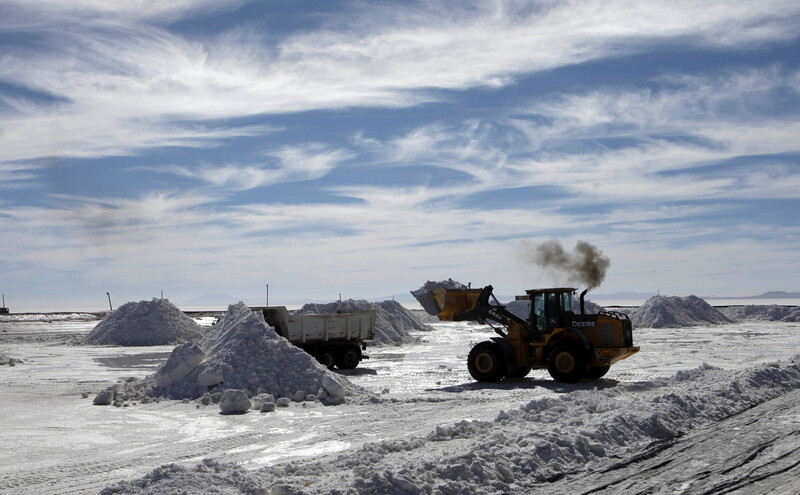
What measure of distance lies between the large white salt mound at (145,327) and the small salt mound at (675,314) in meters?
33.2

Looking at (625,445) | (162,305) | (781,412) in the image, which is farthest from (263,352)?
(162,305)

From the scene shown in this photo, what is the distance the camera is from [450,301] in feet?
63.8

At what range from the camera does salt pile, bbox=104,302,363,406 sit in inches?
615

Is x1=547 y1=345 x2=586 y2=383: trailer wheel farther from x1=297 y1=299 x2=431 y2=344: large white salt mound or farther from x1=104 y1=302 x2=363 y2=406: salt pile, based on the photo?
x1=297 y1=299 x2=431 y2=344: large white salt mound

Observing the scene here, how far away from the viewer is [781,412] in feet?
41.3

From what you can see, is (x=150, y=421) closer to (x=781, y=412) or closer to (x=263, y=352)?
(x=263, y=352)

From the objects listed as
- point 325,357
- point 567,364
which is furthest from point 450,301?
point 325,357

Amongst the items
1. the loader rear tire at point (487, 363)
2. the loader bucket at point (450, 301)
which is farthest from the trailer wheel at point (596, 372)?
the loader bucket at point (450, 301)

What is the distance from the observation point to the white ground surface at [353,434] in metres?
8.49

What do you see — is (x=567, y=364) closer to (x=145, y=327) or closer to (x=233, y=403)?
(x=233, y=403)

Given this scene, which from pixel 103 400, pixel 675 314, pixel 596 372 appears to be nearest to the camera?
pixel 103 400

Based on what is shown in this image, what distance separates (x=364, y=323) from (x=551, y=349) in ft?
27.6

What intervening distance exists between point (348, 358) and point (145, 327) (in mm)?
20218

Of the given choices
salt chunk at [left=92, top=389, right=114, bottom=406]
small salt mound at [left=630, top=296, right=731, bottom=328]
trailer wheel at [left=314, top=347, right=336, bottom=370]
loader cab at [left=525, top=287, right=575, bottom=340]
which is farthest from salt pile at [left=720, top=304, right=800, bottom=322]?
salt chunk at [left=92, top=389, right=114, bottom=406]
